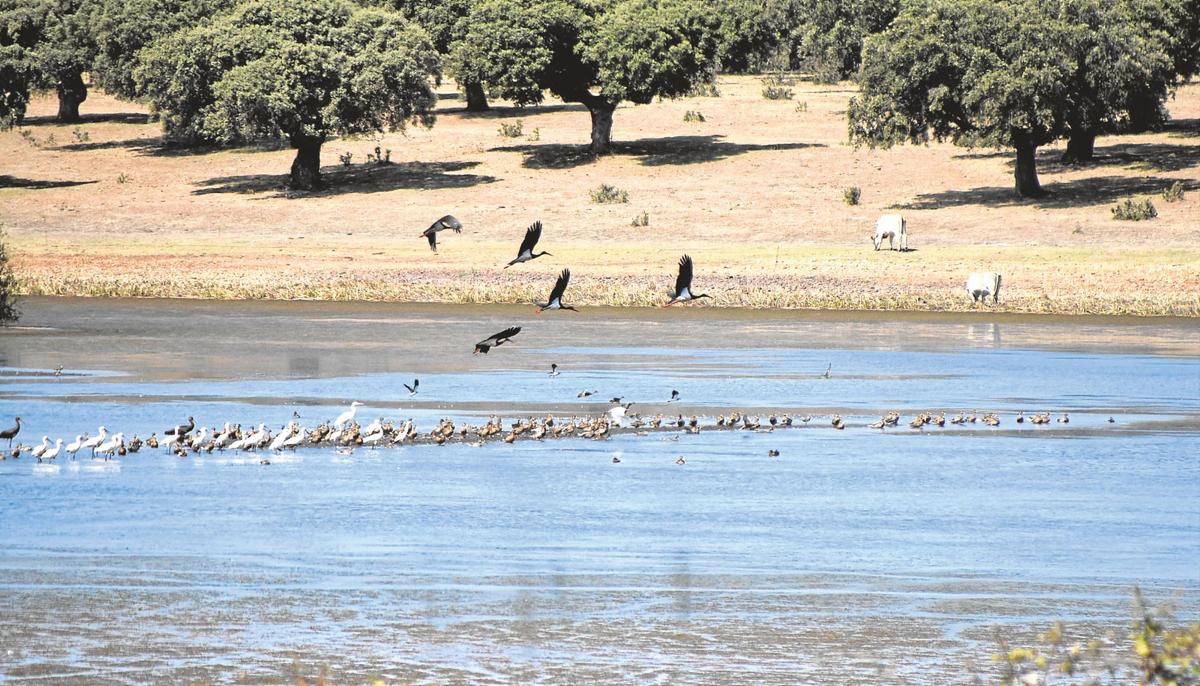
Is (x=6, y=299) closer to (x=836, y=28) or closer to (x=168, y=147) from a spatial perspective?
(x=168, y=147)

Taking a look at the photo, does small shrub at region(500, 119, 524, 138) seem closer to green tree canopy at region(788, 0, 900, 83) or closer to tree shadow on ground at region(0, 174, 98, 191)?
green tree canopy at region(788, 0, 900, 83)

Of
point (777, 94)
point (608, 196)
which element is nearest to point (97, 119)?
point (777, 94)

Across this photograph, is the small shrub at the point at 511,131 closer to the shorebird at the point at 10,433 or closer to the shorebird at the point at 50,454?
the shorebird at the point at 10,433

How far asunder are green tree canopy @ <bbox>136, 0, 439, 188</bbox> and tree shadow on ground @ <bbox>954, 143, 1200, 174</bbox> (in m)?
20.3

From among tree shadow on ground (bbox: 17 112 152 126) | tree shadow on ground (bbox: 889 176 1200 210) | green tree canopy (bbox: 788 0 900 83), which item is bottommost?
tree shadow on ground (bbox: 889 176 1200 210)

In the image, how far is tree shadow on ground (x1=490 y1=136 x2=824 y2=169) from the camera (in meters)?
60.2

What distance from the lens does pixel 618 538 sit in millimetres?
14477

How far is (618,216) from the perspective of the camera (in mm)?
49562

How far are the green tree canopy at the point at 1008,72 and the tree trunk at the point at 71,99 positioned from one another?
38.0 meters

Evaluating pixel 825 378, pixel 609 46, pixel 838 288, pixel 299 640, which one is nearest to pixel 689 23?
pixel 609 46

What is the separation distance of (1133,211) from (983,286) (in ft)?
42.5

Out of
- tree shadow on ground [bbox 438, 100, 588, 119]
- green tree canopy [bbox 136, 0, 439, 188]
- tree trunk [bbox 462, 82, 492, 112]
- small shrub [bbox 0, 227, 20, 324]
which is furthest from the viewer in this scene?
tree trunk [bbox 462, 82, 492, 112]

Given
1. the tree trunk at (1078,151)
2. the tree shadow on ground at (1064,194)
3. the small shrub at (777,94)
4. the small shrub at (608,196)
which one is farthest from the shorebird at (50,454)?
the small shrub at (777,94)

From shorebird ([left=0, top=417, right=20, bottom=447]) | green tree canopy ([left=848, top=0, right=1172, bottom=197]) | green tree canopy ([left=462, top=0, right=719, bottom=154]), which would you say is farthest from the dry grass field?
shorebird ([left=0, top=417, right=20, bottom=447])
